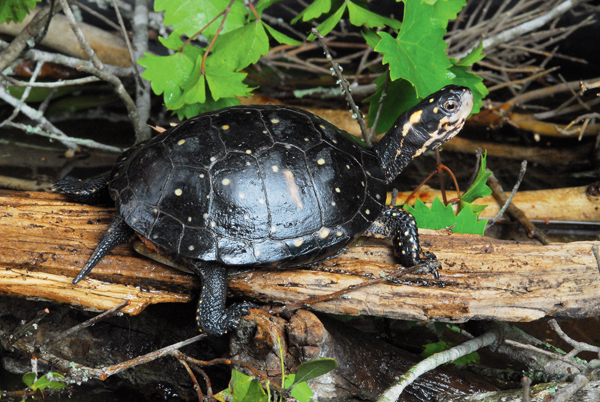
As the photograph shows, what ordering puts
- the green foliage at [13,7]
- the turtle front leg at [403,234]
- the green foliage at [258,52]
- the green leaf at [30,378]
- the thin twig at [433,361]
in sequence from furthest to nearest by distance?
the green foliage at [13,7] < the green foliage at [258,52] < the turtle front leg at [403,234] < the green leaf at [30,378] < the thin twig at [433,361]

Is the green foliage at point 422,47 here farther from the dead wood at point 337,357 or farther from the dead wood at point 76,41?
the dead wood at point 76,41

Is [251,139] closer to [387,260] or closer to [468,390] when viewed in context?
[387,260]

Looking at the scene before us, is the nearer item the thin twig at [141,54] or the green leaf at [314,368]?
the green leaf at [314,368]

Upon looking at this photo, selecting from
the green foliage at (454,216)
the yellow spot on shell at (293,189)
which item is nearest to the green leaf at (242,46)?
the yellow spot on shell at (293,189)

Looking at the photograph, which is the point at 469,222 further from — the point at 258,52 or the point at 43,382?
the point at 43,382

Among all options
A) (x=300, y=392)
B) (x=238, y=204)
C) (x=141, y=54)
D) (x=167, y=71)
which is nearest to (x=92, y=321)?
(x=238, y=204)

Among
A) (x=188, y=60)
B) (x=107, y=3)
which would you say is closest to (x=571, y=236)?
(x=188, y=60)
